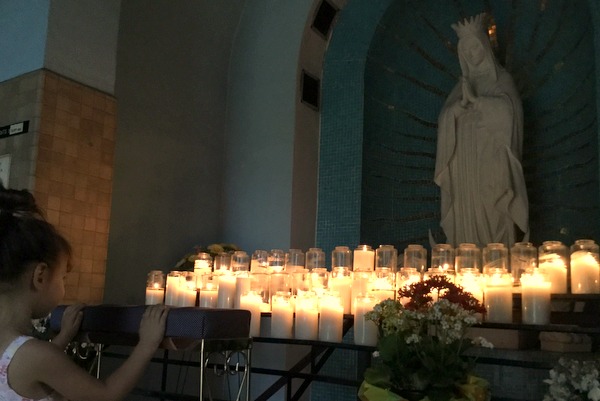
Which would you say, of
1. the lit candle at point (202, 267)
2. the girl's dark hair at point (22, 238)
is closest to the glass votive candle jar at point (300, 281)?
the lit candle at point (202, 267)

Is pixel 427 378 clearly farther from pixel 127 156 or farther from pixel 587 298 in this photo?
pixel 127 156

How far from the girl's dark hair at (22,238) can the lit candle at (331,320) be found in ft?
3.94

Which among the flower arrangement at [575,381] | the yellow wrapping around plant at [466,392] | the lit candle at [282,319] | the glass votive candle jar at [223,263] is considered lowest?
the yellow wrapping around plant at [466,392]

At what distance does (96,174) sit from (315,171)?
4.37ft

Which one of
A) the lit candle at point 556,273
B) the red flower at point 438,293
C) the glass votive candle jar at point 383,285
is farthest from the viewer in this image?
the lit candle at point 556,273

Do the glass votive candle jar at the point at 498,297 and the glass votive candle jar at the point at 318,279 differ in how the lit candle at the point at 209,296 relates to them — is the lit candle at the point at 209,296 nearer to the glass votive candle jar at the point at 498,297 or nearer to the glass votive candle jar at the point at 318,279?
the glass votive candle jar at the point at 318,279

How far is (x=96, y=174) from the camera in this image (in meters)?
3.27

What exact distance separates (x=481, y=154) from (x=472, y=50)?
586 millimetres

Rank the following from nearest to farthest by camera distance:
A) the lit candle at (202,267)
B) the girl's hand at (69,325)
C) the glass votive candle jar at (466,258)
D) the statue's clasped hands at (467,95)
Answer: the girl's hand at (69,325), the glass votive candle jar at (466,258), the lit candle at (202,267), the statue's clasped hands at (467,95)

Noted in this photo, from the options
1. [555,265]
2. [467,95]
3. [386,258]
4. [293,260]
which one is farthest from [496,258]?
[467,95]

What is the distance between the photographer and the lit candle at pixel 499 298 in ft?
7.14

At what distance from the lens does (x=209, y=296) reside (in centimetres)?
Answer: 260

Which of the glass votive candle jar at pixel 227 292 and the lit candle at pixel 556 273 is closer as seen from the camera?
the lit candle at pixel 556 273

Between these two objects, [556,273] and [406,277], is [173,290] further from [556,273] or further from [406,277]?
[556,273]
